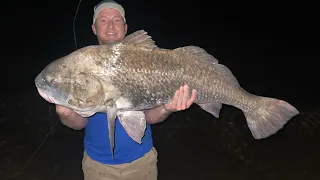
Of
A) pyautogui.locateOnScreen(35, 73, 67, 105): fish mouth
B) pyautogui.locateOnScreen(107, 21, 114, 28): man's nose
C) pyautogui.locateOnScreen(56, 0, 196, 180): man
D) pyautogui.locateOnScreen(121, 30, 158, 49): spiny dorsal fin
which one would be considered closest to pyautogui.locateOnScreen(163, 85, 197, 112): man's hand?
pyautogui.locateOnScreen(56, 0, 196, 180): man

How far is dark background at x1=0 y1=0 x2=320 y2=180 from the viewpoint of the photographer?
6387mm

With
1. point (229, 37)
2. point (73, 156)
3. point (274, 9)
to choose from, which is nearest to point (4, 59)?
point (73, 156)

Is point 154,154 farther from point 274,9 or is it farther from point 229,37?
point 274,9

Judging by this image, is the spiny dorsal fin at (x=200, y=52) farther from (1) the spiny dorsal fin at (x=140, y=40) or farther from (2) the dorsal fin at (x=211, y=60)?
(1) the spiny dorsal fin at (x=140, y=40)

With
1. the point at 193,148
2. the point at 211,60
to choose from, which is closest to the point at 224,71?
the point at 211,60

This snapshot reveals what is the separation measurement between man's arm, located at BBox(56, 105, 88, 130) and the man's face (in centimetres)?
82

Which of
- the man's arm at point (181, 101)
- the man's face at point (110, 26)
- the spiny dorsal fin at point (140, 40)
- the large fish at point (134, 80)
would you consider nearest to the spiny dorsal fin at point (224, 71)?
the large fish at point (134, 80)

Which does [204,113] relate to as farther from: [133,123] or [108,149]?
[133,123]

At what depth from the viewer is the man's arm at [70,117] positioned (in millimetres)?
2881

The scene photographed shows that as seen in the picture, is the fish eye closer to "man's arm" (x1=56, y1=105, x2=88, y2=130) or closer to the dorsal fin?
"man's arm" (x1=56, y1=105, x2=88, y2=130)

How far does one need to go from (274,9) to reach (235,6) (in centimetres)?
447

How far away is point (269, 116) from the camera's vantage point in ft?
9.61

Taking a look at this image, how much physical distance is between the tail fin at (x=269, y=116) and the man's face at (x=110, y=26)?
152cm

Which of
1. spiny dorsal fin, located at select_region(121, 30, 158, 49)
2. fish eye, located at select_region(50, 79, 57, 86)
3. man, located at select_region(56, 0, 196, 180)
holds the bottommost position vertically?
man, located at select_region(56, 0, 196, 180)
